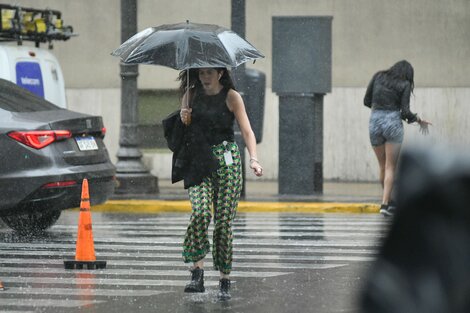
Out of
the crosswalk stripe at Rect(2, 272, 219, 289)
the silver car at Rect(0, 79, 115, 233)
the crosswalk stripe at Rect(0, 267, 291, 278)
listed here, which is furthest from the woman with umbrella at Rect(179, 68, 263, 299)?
the silver car at Rect(0, 79, 115, 233)

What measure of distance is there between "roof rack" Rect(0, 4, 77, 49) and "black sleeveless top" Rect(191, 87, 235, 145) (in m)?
8.27

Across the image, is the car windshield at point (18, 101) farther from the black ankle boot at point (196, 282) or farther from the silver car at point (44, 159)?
the black ankle boot at point (196, 282)

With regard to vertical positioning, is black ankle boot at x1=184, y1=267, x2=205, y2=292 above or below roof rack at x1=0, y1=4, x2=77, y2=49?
below

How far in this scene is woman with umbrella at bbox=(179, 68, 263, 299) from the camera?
7816 mm

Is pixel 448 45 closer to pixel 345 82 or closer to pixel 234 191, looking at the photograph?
pixel 345 82

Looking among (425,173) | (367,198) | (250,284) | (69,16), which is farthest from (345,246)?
(69,16)

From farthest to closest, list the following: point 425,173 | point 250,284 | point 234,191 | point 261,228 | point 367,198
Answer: point 367,198 < point 261,228 < point 250,284 < point 234,191 < point 425,173

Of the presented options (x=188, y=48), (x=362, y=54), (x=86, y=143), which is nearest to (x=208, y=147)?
(x=188, y=48)

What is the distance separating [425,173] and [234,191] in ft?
20.2

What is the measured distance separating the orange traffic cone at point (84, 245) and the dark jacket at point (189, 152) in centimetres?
169

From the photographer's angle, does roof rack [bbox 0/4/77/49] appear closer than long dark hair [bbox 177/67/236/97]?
No

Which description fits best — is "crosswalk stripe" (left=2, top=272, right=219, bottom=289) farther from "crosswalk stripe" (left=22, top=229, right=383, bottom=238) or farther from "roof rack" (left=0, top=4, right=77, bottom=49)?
"roof rack" (left=0, top=4, right=77, bottom=49)

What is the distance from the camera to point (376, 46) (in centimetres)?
2116

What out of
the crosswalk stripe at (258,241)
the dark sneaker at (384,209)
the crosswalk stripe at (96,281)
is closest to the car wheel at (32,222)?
the crosswalk stripe at (258,241)
